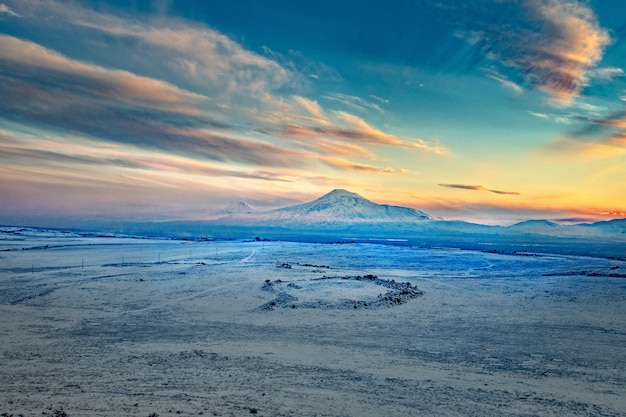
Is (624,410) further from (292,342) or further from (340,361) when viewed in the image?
(292,342)

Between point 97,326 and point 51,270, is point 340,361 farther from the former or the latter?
point 51,270

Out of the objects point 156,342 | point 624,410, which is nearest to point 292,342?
point 156,342

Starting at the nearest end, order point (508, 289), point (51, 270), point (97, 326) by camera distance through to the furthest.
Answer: point (97, 326) < point (508, 289) < point (51, 270)

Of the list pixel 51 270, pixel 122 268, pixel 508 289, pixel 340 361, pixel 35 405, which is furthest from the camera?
pixel 122 268

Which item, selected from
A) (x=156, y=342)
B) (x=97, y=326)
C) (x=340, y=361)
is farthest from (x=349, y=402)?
(x=97, y=326)

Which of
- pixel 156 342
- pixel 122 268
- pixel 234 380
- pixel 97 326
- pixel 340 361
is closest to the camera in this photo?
pixel 234 380

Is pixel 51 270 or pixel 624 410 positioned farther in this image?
pixel 51 270
